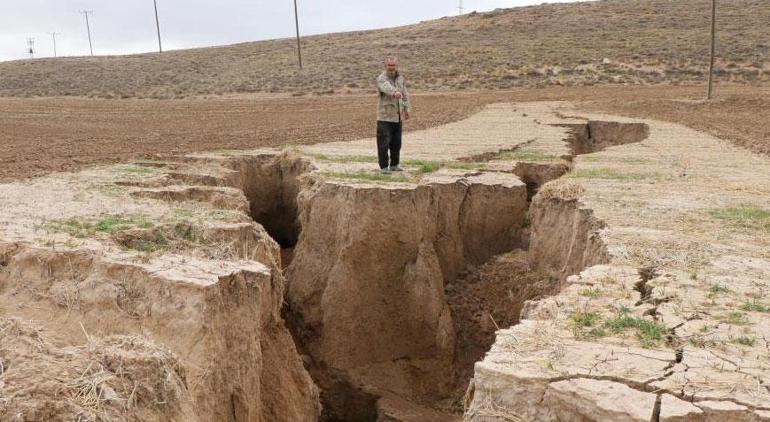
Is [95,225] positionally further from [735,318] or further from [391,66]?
[735,318]

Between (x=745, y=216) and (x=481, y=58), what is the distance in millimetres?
37409

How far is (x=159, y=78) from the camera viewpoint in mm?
48312

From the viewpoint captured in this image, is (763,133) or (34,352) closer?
(34,352)

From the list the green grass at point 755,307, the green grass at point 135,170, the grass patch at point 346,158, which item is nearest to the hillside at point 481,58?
the grass patch at point 346,158

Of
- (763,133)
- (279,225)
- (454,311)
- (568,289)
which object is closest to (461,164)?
(454,311)

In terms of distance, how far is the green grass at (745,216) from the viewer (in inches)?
268

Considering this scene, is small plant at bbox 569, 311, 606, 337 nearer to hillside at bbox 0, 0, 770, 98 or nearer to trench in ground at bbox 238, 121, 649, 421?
trench in ground at bbox 238, 121, 649, 421

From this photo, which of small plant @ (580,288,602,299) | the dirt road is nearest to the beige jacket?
the dirt road

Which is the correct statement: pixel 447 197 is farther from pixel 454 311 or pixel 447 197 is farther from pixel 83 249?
pixel 83 249

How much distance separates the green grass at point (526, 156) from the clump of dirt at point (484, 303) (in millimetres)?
2086

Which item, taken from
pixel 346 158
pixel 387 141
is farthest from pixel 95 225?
Result: pixel 346 158

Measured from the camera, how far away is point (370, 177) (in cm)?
893

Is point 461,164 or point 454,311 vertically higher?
point 461,164

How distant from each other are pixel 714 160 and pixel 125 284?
9.64 metres
